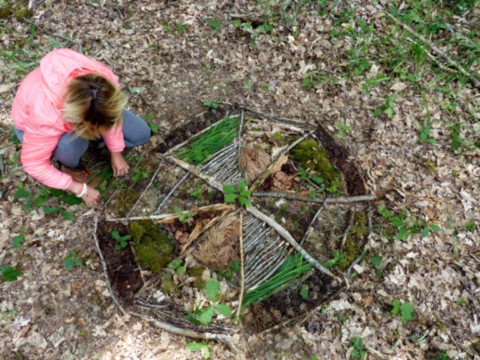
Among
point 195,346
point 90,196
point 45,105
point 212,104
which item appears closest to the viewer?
point 45,105

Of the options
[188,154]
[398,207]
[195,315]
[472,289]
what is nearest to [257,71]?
[188,154]

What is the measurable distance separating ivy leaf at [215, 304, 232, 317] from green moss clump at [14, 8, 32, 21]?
147 inches

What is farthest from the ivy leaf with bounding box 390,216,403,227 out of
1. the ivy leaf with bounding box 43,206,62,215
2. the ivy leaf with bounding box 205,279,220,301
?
the ivy leaf with bounding box 43,206,62,215

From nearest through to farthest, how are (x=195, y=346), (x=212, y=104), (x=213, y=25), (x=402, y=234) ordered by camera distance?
(x=195, y=346) < (x=402, y=234) < (x=212, y=104) < (x=213, y=25)

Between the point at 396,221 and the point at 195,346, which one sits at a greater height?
the point at 396,221

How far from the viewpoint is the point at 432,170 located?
346cm

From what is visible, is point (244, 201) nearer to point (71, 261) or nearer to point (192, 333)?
point (192, 333)

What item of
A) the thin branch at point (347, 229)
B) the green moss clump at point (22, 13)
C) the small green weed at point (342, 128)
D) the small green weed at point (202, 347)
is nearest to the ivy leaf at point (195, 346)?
the small green weed at point (202, 347)

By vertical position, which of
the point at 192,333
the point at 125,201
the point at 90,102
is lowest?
the point at 192,333

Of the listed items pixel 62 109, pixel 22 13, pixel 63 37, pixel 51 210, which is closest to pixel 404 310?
pixel 62 109

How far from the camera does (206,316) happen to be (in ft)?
8.24

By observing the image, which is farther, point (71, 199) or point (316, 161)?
point (316, 161)

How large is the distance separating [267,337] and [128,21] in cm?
356

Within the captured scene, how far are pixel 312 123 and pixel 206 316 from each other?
2080 mm
